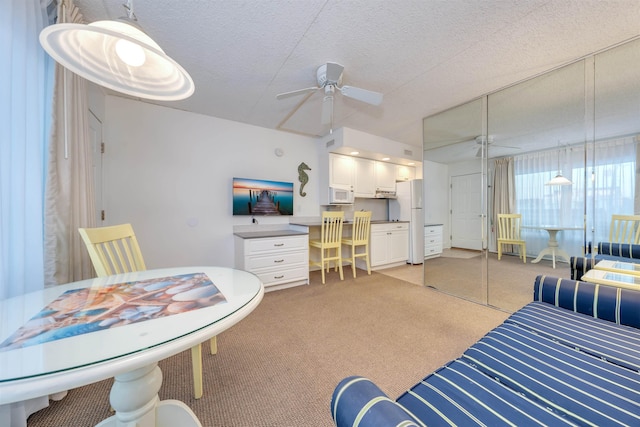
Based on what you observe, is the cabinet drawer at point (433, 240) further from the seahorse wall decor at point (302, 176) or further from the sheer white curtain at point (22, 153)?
the sheer white curtain at point (22, 153)

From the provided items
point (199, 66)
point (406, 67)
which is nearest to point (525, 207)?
point (406, 67)

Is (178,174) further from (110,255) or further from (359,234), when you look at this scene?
(359,234)

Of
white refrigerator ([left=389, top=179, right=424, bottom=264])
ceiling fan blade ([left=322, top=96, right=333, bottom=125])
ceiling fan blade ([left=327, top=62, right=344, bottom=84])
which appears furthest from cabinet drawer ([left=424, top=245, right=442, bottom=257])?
ceiling fan blade ([left=327, top=62, right=344, bottom=84])

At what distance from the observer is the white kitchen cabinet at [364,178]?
4.44 metres

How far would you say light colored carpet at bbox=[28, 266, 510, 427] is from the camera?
4.25 feet

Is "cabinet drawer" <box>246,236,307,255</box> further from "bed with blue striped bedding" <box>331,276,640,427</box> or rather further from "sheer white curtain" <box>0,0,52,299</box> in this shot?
"bed with blue striped bedding" <box>331,276,640,427</box>

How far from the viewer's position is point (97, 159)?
2494mm

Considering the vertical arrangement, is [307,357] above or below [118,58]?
below

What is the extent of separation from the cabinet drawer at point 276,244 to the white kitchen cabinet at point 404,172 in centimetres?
293

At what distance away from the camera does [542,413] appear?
758mm

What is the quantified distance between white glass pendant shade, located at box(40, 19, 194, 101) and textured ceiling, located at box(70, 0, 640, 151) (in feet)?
2.59

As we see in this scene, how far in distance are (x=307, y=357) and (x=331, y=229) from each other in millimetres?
2058

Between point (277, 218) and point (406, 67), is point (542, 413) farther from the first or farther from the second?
point (277, 218)

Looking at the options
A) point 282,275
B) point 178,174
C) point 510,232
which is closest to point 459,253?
point 510,232
